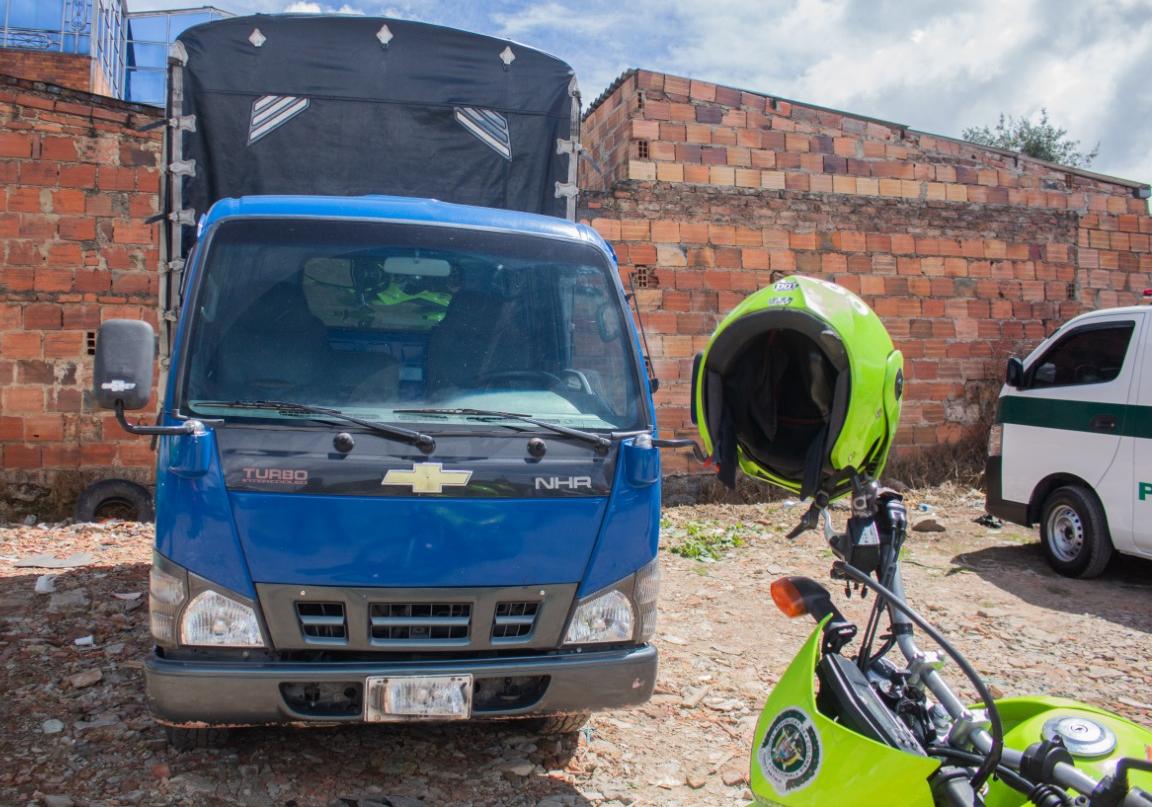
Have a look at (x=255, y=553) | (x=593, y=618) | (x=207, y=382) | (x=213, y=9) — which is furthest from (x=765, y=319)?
(x=213, y=9)

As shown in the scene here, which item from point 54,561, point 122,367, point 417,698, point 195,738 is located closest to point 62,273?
point 54,561

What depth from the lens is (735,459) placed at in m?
2.18

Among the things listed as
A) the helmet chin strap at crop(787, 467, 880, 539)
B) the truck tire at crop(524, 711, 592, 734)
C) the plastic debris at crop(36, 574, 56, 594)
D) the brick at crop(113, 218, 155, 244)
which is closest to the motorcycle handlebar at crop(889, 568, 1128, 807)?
the helmet chin strap at crop(787, 467, 880, 539)

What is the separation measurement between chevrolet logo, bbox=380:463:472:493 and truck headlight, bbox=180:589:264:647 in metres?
0.62

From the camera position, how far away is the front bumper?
9.65 ft

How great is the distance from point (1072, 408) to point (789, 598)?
5910 mm

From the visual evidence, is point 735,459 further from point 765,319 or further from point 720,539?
point 720,539

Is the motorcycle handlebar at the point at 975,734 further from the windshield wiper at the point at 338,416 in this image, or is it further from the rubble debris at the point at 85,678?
the rubble debris at the point at 85,678

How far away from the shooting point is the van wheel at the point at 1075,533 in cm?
679

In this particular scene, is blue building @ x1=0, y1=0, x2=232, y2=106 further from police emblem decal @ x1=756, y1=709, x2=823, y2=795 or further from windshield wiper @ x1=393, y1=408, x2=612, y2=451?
police emblem decal @ x1=756, y1=709, x2=823, y2=795

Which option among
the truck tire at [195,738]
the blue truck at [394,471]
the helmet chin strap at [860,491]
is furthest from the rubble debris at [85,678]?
the helmet chin strap at [860,491]

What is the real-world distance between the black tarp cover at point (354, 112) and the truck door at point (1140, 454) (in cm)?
437

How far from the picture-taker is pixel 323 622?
3.03 metres

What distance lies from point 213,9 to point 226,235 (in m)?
20.7
